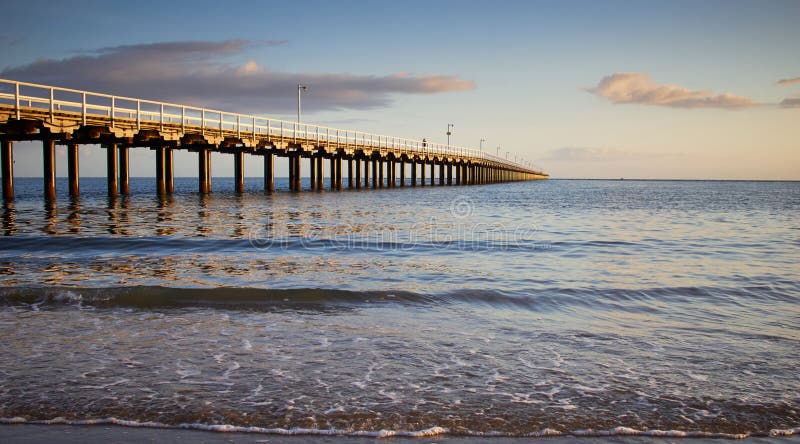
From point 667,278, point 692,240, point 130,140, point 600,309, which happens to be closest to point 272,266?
point 600,309

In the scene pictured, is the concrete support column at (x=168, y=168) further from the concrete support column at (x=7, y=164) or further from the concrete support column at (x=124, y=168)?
the concrete support column at (x=7, y=164)

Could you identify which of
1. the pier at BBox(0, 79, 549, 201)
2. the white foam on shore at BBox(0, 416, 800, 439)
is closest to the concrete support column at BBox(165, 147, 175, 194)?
the pier at BBox(0, 79, 549, 201)

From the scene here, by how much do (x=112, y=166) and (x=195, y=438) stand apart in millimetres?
31375

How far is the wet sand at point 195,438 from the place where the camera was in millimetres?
3277

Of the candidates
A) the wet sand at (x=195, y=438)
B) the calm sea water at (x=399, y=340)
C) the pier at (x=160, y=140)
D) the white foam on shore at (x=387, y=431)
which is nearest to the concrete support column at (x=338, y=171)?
the pier at (x=160, y=140)

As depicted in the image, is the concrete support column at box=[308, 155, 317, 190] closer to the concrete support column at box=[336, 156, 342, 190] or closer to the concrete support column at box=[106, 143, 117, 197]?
the concrete support column at box=[336, 156, 342, 190]

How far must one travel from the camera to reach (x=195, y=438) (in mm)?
3320

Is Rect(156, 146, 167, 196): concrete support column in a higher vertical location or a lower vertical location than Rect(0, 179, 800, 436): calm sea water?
higher

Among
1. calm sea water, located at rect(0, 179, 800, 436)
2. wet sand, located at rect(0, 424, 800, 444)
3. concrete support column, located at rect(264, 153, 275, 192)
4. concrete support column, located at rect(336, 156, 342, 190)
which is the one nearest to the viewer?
wet sand, located at rect(0, 424, 800, 444)

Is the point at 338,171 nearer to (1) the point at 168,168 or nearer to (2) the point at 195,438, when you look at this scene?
(1) the point at 168,168

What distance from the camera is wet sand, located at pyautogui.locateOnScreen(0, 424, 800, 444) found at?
129 inches

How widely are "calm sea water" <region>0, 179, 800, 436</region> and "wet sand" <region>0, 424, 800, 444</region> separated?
0.09m

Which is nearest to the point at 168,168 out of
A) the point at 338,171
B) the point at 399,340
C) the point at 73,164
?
the point at 73,164

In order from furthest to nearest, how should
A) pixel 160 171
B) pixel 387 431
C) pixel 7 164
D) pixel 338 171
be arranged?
pixel 338 171 < pixel 160 171 < pixel 7 164 < pixel 387 431
